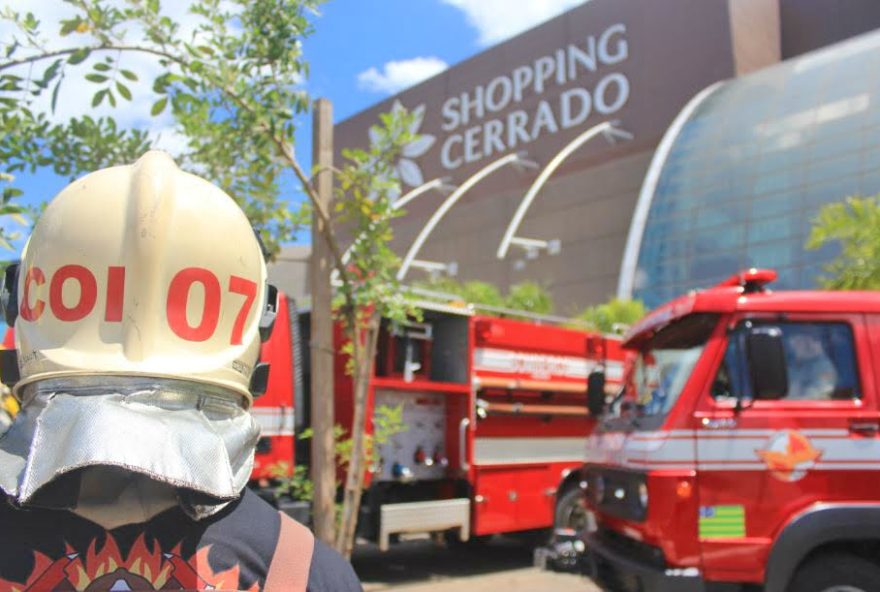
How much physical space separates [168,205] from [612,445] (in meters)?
5.50

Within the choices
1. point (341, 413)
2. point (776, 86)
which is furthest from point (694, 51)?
point (341, 413)

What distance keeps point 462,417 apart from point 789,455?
407cm

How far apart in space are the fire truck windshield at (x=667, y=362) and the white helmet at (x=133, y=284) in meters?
4.84

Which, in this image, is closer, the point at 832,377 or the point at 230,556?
the point at 230,556

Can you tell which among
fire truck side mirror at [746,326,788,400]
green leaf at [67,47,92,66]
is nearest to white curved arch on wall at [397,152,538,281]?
fire truck side mirror at [746,326,788,400]

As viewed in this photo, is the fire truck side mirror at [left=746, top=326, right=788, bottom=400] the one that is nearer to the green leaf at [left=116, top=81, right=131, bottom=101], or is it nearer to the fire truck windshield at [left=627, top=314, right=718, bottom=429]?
the fire truck windshield at [left=627, top=314, right=718, bottom=429]

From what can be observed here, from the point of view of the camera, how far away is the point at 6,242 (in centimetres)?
336

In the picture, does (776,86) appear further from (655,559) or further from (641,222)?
(655,559)

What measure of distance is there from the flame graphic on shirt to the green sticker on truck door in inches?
182

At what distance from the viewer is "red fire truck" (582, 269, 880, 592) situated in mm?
5312

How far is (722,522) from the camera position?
542cm

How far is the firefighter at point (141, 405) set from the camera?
4.30ft

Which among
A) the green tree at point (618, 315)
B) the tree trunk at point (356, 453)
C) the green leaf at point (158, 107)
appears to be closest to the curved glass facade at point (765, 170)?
the green tree at point (618, 315)

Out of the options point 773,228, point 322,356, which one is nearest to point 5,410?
point 322,356
